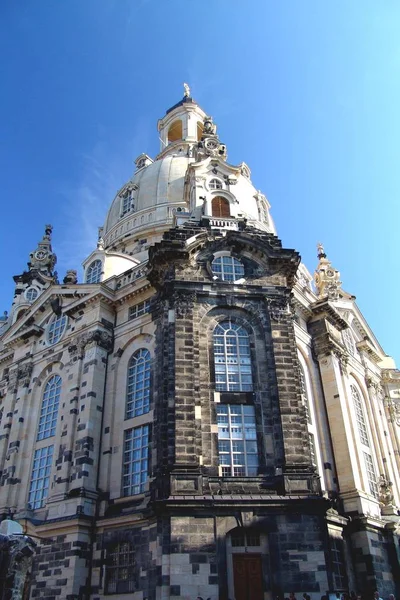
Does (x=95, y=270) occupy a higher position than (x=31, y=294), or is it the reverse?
(x=31, y=294)

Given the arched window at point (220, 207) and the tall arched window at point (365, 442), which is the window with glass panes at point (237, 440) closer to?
the tall arched window at point (365, 442)

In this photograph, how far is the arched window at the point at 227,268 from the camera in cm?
3169

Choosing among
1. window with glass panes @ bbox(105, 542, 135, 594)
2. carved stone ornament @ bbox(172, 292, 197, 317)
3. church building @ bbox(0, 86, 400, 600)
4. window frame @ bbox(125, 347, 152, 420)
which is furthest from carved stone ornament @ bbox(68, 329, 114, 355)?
window with glass panes @ bbox(105, 542, 135, 594)

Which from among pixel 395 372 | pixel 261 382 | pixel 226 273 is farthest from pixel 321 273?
pixel 261 382

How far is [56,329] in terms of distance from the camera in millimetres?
37656

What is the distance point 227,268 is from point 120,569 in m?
16.8

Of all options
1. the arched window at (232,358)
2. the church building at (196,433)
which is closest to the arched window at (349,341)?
the church building at (196,433)

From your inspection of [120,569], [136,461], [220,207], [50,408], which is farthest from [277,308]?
[50,408]

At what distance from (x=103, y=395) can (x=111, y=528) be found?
7.69m

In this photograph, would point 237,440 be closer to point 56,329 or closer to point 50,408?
point 50,408

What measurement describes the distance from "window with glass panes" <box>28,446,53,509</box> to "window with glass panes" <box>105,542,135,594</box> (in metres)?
6.42

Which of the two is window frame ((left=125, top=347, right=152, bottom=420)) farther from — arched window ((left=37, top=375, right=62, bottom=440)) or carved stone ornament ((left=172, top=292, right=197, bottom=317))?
arched window ((left=37, top=375, right=62, bottom=440))

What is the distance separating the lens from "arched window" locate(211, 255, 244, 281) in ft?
104

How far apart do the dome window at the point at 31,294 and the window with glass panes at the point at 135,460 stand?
20.4 meters
